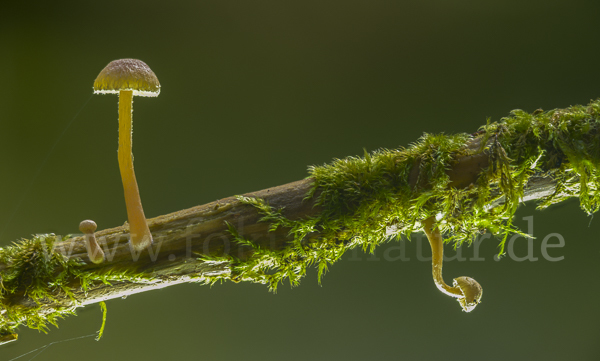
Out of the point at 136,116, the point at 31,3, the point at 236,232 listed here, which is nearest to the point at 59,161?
the point at 136,116

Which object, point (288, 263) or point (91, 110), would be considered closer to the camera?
point (288, 263)

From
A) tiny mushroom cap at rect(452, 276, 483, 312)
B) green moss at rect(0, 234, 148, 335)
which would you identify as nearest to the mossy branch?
green moss at rect(0, 234, 148, 335)

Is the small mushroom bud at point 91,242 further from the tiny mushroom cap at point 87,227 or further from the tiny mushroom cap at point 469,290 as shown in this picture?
the tiny mushroom cap at point 469,290

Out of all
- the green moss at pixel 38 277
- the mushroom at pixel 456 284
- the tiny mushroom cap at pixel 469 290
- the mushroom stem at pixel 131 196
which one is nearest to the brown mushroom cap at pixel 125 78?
the mushroom stem at pixel 131 196

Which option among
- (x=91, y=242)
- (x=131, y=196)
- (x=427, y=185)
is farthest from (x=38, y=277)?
(x=427, y=185)

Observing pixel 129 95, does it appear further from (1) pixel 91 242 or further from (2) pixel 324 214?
(2) pixel 324 214

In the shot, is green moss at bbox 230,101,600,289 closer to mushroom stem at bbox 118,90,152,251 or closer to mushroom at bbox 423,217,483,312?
mushroom at bbox 423,217,483,312

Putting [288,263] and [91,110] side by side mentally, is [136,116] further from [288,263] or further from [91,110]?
[288,263]
